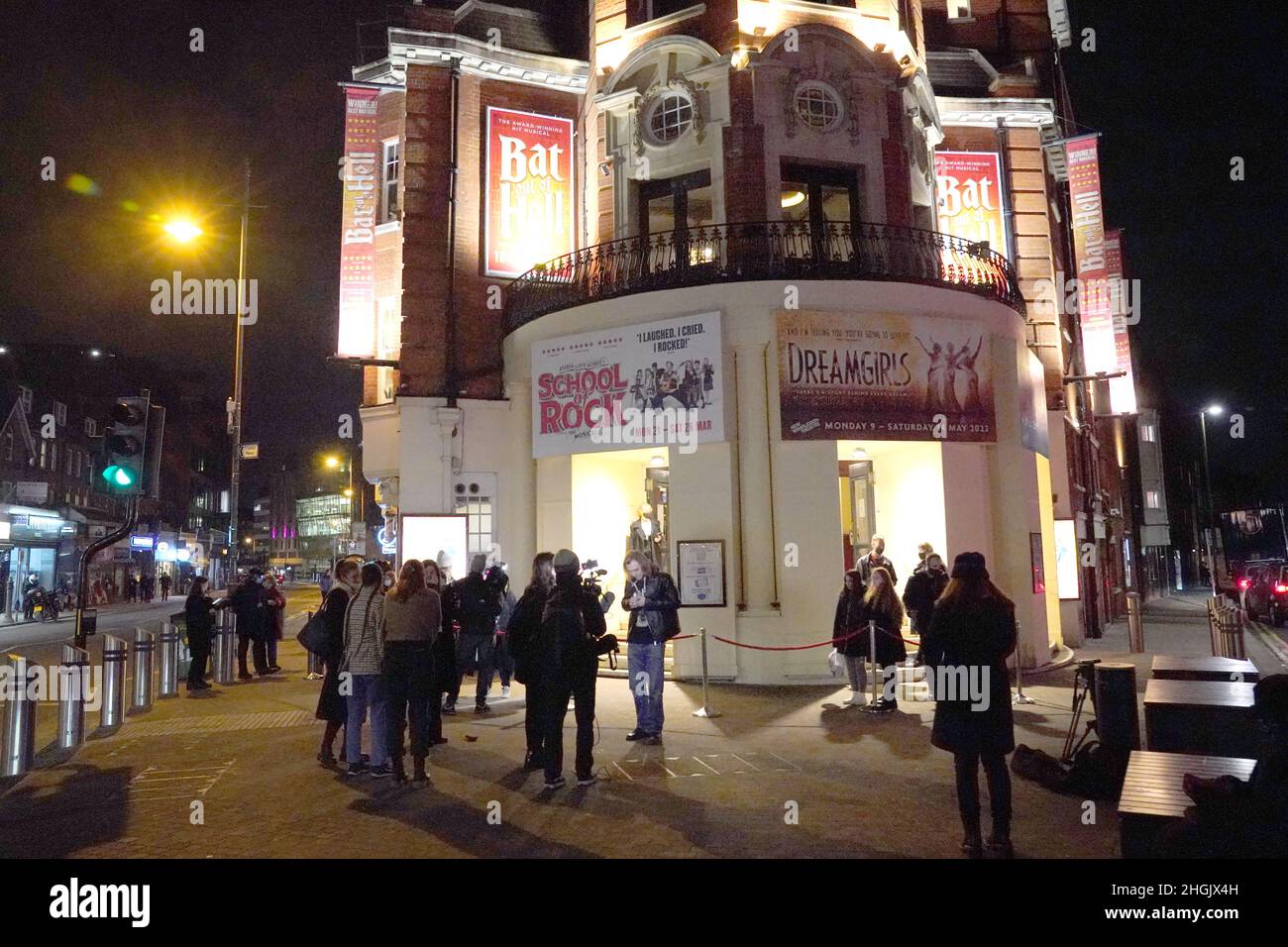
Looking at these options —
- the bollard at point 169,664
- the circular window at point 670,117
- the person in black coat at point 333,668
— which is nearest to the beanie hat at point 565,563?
the person in black coat at point 333,668

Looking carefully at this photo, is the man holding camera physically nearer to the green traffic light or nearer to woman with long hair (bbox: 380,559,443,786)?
woman with long hair (bbox: 380,559,443,786)

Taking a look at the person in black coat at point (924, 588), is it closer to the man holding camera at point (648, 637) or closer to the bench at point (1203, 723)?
the man holding camera at point (648, 637)

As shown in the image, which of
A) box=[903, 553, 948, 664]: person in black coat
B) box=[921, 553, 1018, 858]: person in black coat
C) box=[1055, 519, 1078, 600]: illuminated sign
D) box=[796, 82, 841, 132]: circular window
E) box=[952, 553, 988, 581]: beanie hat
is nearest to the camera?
box=[921, 553, 1018, 858]: person in black coat

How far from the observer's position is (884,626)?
1083 cm

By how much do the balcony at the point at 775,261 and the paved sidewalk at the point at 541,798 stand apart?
23.1 feet

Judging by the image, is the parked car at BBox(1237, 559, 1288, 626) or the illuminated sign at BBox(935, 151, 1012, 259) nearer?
the illuminated sign at BBox(935, 151, 1012, 259)

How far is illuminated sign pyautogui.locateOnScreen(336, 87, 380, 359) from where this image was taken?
18.5 m

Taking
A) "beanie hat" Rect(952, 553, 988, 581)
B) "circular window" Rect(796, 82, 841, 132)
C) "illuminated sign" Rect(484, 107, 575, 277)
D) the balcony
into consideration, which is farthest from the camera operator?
"illuminated sign" Rect(484, 107, 575, 277)

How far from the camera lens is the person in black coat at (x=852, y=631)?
1096 centimetres

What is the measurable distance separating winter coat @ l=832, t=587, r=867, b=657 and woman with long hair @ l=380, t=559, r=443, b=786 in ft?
18.7

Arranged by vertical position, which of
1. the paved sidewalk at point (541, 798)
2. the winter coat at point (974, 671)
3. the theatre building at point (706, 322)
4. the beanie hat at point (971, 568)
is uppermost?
the theatre building at point (706, 322)

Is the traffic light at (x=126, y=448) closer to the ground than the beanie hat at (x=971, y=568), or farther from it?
farther from it

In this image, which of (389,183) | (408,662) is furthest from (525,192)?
(408,662)
